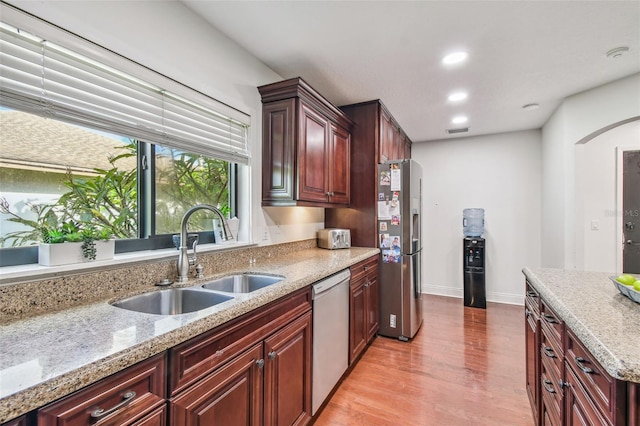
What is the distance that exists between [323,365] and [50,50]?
220 centimetres

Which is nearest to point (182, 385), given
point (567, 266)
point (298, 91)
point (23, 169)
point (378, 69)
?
point (23, 169)

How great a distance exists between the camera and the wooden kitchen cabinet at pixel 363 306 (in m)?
2.46

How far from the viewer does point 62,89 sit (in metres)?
1.26

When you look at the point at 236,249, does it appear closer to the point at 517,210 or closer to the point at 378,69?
the point at 378,69

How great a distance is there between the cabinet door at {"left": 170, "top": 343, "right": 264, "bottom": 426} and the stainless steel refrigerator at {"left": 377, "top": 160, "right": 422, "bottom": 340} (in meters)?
2.03

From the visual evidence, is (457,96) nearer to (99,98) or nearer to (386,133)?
(386,133)

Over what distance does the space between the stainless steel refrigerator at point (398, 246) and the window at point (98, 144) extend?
1711 mm

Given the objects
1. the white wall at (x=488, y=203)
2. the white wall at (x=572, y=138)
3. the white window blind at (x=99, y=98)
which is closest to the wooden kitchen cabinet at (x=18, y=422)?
the white window blind at (x=99, y=98)

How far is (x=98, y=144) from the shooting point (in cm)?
154

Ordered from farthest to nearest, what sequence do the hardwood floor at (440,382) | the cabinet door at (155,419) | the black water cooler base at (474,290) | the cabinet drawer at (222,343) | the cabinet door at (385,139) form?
the black water cooler base at (474,290), the cabinet door at (385,139), the hardwood floor at (440,382), the cabinet drawer at (222,343), the cabinet door at (155,419)

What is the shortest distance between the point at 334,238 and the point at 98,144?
6.94 feet

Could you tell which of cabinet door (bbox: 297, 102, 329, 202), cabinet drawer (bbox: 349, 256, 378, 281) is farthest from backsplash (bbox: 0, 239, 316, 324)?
cabinet drawer (bbox: 349, 256, 378, 281)

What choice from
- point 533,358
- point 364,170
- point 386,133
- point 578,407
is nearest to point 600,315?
point 578,407

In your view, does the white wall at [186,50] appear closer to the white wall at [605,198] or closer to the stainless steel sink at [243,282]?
the stainless steel sink at [243,282]
